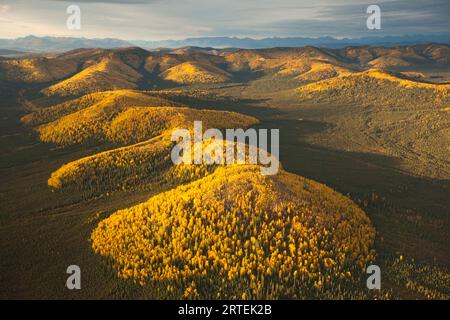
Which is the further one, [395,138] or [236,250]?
[395,138]

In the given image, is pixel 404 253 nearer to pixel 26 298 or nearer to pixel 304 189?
pixel 304 189

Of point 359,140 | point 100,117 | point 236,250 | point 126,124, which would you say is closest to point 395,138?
point 359,140

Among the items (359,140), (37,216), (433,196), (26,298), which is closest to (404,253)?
(433,196)

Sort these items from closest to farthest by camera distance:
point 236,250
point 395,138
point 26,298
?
point 26,298
point 236,250
point 395,138

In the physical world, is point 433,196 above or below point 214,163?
below

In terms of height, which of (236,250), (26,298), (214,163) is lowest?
(26,298)

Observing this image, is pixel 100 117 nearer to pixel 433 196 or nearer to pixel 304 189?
pixel 304 189

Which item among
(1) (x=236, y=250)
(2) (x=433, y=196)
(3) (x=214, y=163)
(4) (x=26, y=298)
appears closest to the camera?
(4) (x=26, y=298)

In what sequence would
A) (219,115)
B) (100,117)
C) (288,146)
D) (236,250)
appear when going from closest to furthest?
(236,250) < (288,146) < (100,117) < (219,115)

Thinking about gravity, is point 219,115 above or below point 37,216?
above
